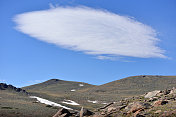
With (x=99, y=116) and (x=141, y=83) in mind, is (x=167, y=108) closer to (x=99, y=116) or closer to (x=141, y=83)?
(x=99, y=116)

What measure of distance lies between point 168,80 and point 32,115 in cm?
10450

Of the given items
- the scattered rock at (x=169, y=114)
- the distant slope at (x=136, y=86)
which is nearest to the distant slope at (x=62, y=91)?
the distant slope at (x=136, y=86)

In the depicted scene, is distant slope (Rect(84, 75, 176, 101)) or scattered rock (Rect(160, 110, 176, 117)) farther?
distant slope (Rect(84, 75, 176, 101))

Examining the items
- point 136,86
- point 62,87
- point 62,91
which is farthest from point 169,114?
point 62,87

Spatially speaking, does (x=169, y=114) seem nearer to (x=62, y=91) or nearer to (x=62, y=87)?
(x=62, y=91)

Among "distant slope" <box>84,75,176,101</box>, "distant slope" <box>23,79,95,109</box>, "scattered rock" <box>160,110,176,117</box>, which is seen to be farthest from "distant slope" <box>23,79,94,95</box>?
"scattered rock" <box>160,110,176,117</box>

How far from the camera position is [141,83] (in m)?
130

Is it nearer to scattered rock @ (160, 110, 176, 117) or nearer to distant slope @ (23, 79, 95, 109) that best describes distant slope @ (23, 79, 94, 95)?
distant slope @ (23, 79, 95, 109)

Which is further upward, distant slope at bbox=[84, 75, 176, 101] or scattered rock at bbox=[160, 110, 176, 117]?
distant slope at bbox=[84, 75, 176, 101]

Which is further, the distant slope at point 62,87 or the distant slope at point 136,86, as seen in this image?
the distant slope at point 62,87

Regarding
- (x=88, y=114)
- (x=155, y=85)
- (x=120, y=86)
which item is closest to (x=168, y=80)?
(x=155, y=85)

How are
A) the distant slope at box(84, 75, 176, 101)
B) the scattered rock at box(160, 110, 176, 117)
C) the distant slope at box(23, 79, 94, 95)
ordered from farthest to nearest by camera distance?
the distant slope at box(23, 79, 94, 95) → the distant slope at box(84, 75, 176, 101) → the scattered rock at box(160, 110, 176, 117)

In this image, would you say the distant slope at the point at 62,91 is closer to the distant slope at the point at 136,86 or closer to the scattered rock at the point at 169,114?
the distant slope at the point at 136,86

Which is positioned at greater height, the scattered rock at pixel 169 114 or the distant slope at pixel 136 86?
the distant slope at pixel 136 86
